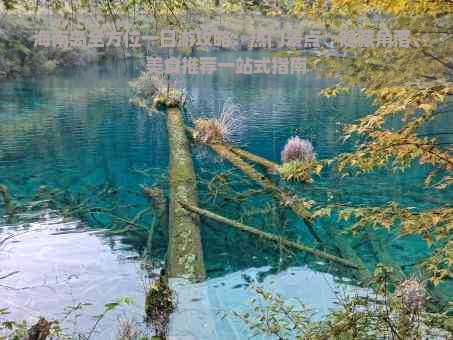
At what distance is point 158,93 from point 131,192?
15762 mm

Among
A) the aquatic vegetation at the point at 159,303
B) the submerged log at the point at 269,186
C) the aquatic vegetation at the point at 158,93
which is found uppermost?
the aquatic vegetation at the point at 158,93

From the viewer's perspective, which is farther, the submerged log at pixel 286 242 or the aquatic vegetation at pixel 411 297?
the submerged log at pixel 286 242

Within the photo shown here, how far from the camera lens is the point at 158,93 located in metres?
28.1

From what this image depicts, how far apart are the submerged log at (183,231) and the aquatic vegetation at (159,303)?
37.4 inches

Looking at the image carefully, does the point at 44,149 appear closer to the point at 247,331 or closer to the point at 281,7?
the point at 281,7

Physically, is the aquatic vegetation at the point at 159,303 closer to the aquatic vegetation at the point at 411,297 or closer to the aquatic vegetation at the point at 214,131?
the aquatic vegetation at the point at 411,297

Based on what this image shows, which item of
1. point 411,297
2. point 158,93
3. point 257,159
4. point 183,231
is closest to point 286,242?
point 183,231

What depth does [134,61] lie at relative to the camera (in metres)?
55.2

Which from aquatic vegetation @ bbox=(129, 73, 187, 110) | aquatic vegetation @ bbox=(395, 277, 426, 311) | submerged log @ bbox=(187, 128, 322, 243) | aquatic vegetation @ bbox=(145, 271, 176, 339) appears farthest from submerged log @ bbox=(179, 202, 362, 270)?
aquatic vegetation @ bbox=(129, 73, 187, 110)

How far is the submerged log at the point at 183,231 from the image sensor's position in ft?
26.0

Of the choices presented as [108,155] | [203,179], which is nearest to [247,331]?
[203,179]

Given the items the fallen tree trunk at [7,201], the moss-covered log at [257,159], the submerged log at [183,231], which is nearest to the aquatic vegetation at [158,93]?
the moss-covered log at [257,159]

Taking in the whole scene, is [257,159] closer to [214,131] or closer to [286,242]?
[214,131]

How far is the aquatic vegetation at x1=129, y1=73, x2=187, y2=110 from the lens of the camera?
2636cm
